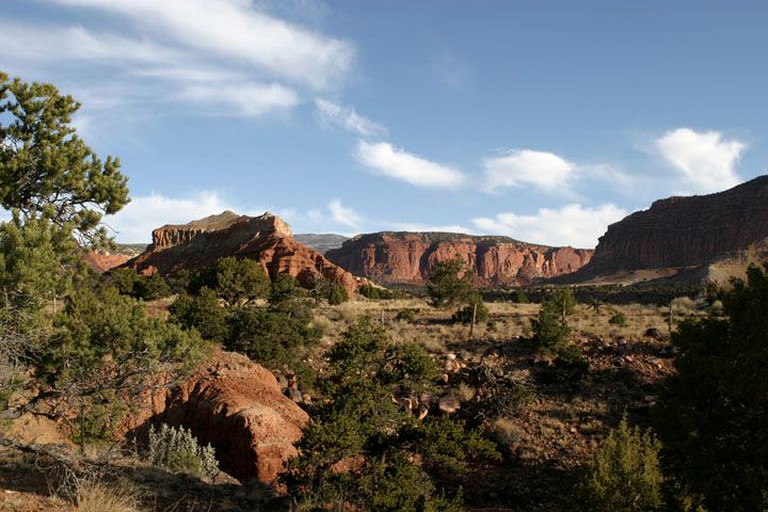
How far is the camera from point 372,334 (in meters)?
17.2

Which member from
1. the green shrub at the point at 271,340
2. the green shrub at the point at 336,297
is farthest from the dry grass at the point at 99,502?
the green shrub at the point at 336,297

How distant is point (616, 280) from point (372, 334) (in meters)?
135

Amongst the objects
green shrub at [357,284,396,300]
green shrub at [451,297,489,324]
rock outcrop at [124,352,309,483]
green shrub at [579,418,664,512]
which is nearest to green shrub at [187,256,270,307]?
green shrub at [451,297,489,324]

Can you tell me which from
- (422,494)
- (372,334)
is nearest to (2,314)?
(422,494)

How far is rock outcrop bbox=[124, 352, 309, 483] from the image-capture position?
14031 millimetres

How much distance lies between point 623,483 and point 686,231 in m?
178

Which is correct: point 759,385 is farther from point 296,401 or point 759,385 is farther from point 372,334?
point 296,401

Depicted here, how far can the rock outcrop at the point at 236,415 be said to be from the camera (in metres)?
14.0

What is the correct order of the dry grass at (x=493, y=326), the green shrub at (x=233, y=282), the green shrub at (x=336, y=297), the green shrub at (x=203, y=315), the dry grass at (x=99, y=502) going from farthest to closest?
1. the green shrub at (x=336, y=297)
2. the green shrub at (x=233, y=282)
3. the dry grass at (x=493, y=326)
4. the green shrub at (x=203, y=315)
5. the dry grass at (x=99, y=502)

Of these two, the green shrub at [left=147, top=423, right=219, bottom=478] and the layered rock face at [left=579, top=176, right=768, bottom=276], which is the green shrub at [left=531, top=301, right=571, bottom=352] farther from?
the layered rock face at [left=579, top=176, right=768, bottom=276]

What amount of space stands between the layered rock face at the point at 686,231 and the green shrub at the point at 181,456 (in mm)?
144996

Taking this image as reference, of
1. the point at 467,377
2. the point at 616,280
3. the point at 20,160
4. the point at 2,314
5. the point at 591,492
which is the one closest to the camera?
the point at 2,314

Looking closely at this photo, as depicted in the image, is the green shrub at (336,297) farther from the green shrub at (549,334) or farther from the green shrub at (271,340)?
the green shrub at (549,334)

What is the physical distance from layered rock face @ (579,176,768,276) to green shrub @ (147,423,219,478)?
145 meters
